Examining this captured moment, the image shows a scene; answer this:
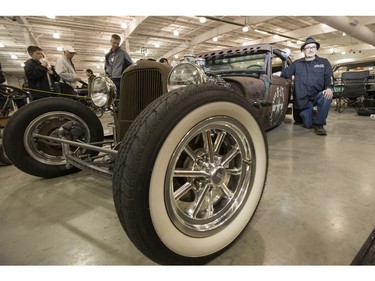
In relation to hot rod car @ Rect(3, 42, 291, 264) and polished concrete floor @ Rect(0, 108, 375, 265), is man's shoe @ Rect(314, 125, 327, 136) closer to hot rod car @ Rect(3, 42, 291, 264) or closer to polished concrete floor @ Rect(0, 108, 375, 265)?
polished concrete floor @ Rect(0, 108, 375, 265)

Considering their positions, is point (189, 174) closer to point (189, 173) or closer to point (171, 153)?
point (189, 173)

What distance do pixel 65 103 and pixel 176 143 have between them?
1.64m

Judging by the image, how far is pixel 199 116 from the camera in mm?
886

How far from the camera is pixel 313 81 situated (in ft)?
11.8

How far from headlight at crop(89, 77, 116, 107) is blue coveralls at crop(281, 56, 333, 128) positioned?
10.7ft

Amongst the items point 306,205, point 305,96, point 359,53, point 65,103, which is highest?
point 359,53

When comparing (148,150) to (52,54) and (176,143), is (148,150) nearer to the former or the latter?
(176,143)

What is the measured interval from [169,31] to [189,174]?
1122 centimetres

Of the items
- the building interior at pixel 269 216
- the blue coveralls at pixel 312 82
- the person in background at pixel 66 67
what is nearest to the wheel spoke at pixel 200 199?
the building interior at pixel 269 216

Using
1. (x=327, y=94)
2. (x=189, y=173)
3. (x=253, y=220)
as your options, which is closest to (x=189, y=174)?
(x=189, y=173)

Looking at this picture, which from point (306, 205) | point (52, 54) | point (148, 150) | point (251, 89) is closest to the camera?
point (148, 150)

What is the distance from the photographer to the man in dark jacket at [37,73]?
3.39 meters

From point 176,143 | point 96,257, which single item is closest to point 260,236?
point 176,143

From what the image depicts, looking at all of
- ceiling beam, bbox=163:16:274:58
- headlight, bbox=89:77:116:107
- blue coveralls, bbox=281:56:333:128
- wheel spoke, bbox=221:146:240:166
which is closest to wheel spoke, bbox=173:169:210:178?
wheel spoke, bbox=221:146:240:166
